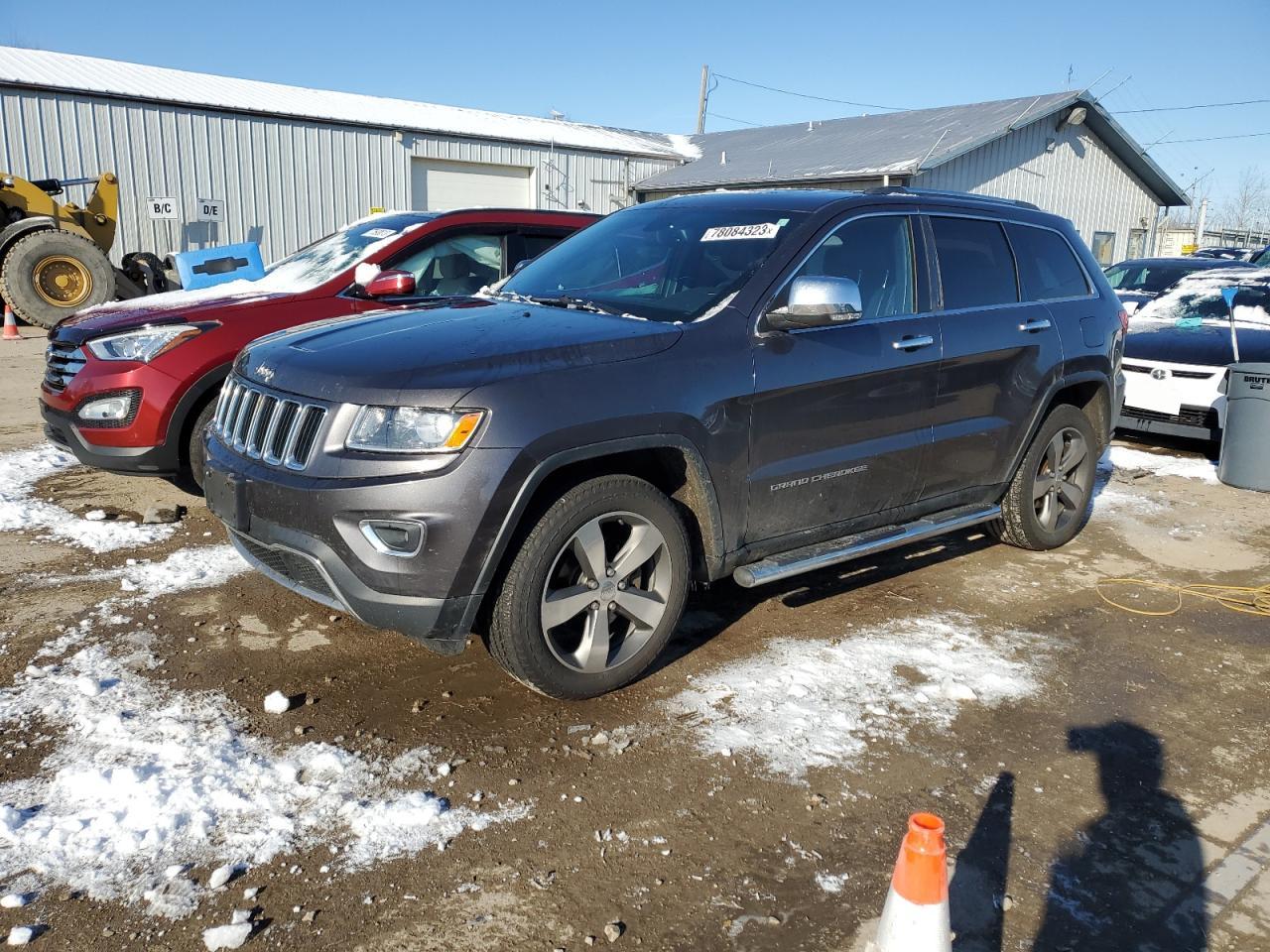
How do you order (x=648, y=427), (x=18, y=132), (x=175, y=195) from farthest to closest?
A: 1. (x=175, y=195)
2. (x=18, y=132)
3. (x=648, y=427)

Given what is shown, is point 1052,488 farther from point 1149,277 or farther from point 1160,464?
point 1149,277

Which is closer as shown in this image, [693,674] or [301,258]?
[693,674]

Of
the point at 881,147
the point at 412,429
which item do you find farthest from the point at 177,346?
the point at 881,147

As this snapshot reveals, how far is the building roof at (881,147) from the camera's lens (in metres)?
20.8

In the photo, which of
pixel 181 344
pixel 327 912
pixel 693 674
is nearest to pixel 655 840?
pixel 327 912

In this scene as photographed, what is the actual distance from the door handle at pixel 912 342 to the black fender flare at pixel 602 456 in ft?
4.13

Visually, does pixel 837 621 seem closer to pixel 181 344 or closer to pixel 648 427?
pixel 648 427

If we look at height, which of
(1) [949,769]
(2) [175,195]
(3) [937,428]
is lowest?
(1) [949,769]

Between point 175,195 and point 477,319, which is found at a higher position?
point 175,195

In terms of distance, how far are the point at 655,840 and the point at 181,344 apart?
4.07 m

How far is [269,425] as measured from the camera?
3.56 metres

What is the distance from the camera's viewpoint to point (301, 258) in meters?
6.82

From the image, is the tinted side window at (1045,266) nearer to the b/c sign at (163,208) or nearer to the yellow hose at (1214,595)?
the yellow hose at (1214,595)

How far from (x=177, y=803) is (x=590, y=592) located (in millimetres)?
1470
